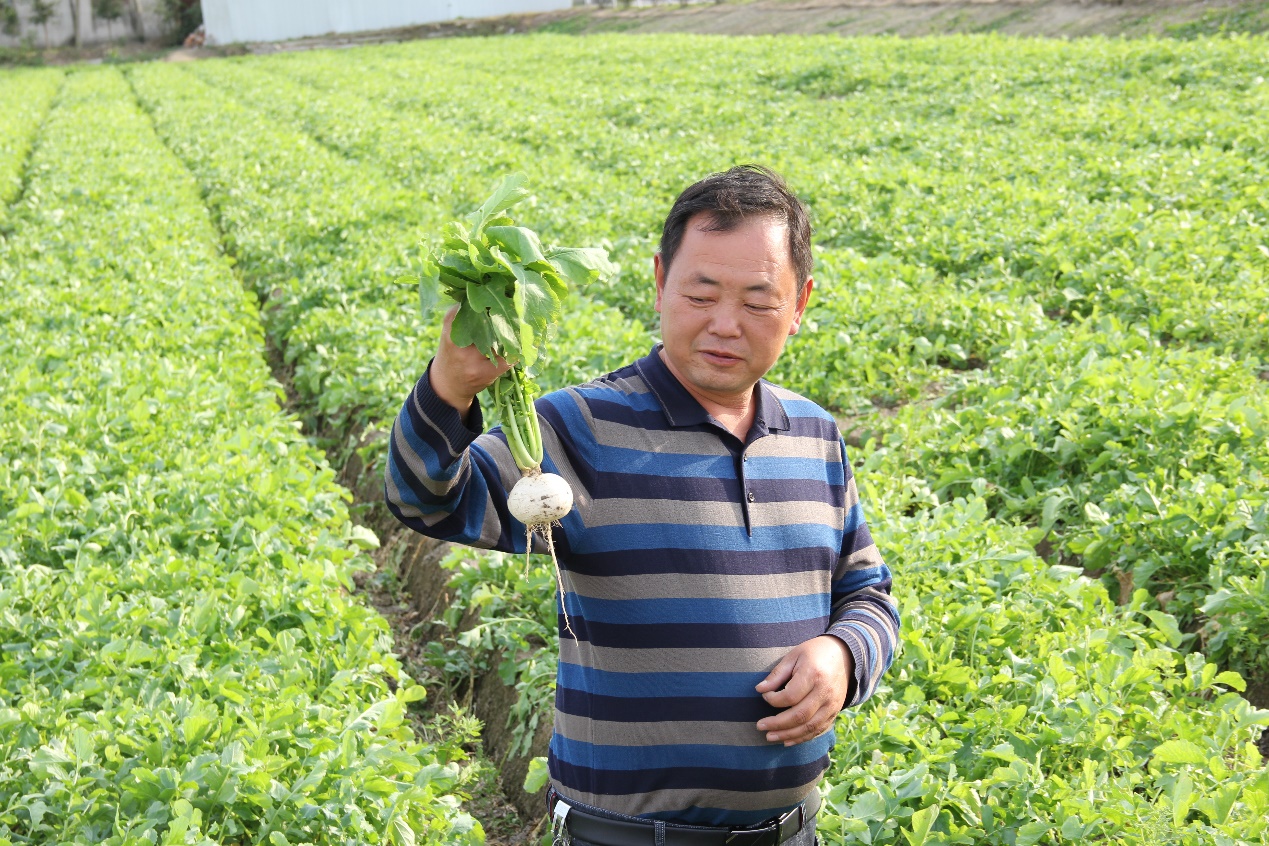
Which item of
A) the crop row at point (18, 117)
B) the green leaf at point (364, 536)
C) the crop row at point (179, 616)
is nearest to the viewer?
the crop row at point (179, 616)

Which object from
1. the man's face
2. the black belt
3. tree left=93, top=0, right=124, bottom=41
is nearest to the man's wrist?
the man's face

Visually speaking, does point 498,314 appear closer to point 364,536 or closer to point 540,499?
point 540,499

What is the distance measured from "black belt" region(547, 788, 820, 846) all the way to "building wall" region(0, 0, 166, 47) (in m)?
54.7

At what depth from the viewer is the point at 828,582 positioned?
2.16 metres

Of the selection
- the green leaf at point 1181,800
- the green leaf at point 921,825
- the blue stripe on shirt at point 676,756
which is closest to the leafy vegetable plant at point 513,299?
the blue stripe on shirt at point 676,756

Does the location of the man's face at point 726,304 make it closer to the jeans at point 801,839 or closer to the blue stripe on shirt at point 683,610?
the blue stripe on shirt at point 683,610

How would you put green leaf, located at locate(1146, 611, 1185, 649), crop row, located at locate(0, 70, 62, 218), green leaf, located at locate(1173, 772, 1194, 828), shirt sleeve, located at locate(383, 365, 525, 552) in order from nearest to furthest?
1. shirt sleeve, located at locate(383, 365, 525, 552)
2. green leaf, located at locate(1173, 772, 1194, 828)
3. green leaf, located at locate(1146, 611, 1185, 649)
4. crop row, located at locate(0, 70, 62, 218)

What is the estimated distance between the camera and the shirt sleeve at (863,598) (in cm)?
212

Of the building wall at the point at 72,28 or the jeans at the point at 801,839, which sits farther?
the building wall at the point at 72,28

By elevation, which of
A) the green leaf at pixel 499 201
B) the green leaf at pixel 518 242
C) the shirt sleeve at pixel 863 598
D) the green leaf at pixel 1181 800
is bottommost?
the green leaf at pixel 1181 800

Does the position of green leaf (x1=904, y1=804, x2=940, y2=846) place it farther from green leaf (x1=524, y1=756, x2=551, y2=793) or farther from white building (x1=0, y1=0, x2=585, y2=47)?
white building (x1=0, y1=0, x2=585, y2=47)

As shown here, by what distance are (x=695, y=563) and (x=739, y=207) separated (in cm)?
66

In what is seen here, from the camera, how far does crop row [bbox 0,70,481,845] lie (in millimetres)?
2699

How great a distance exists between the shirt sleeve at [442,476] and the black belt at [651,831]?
0.49 metres
